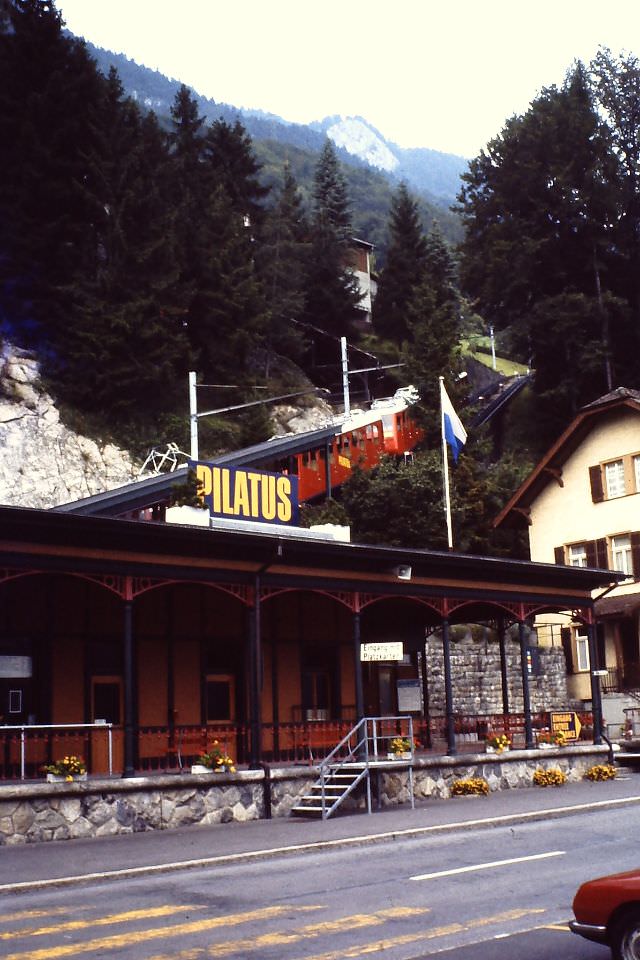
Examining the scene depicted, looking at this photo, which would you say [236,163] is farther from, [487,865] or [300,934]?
[300,934]

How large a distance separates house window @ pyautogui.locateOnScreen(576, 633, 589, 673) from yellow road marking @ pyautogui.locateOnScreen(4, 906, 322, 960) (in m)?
36.1

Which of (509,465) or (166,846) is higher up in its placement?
(509,465)

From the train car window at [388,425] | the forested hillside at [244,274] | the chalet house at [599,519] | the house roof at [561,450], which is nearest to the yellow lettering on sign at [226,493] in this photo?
the forested hillside at [244,274]

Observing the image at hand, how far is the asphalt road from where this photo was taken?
10.3m

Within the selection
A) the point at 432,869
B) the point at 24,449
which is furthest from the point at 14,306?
the point at 432,869

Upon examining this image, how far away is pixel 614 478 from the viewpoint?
47469 mm

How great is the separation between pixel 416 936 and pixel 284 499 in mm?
18521

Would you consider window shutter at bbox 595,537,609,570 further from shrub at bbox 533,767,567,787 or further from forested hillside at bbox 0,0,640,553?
shrub at bbox 533,767,567,787

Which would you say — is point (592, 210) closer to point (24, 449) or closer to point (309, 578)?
point (24, 449)

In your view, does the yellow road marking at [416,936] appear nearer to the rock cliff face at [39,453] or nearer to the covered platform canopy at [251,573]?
the covered platform canopy at [251,573]

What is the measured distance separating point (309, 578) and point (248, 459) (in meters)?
23.6

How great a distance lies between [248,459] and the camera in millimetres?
49062

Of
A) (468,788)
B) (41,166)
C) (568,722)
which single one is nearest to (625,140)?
(41,166)

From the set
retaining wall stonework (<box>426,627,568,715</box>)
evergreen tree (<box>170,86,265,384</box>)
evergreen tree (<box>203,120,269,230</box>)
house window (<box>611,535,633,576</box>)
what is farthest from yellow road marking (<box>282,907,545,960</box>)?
evergreen tree (<box>203,120,269,230</box>)
